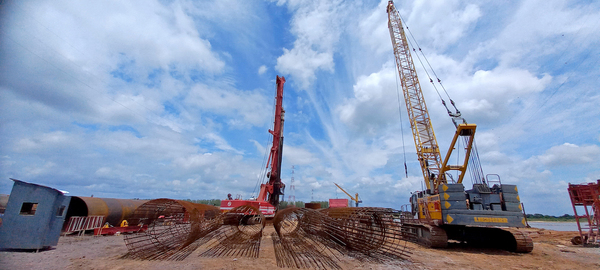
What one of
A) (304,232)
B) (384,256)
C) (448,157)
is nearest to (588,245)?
(448,157)

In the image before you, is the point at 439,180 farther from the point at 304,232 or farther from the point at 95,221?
the point at 95,221

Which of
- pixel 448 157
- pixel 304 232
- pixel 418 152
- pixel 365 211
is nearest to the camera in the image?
pixel 365 211

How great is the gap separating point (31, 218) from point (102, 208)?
22.5ft

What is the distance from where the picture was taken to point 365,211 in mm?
8086

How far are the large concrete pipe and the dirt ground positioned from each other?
3597 mm

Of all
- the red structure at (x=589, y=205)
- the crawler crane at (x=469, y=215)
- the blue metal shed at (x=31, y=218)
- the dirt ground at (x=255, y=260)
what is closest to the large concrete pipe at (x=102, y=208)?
the dirt ground at (x=255, y=260)

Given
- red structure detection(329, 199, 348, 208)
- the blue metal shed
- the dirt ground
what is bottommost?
the dirt ground

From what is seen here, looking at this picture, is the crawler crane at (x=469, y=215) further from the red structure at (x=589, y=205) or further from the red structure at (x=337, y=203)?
the red structure at (x=337, y=203)

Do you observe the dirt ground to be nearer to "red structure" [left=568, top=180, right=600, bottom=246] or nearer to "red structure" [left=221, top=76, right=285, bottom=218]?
"red structure" [left=568, top=180, right=600, bottom=246]

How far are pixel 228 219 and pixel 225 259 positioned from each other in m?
4.83

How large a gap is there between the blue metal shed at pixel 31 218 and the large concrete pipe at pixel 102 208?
5669 millimetres

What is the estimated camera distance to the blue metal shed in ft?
28.9

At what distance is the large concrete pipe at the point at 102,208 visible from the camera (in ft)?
48.2

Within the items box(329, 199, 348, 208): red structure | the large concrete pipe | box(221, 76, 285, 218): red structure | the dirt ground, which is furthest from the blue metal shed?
box(329, 199, 348, 208): red structure
